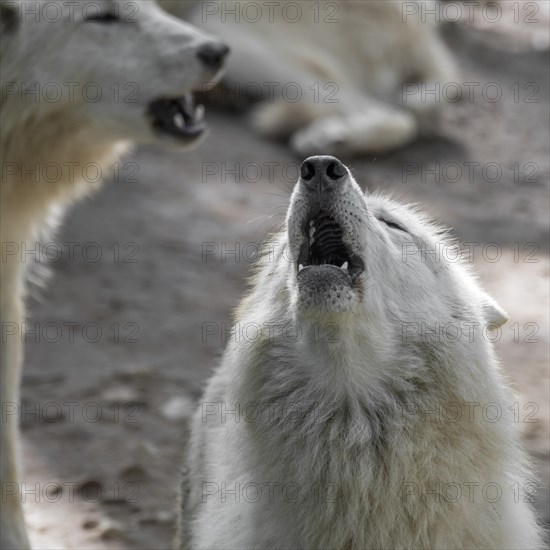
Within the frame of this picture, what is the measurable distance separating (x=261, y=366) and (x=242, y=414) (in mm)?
150

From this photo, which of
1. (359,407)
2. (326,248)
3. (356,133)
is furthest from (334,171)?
(356,133)

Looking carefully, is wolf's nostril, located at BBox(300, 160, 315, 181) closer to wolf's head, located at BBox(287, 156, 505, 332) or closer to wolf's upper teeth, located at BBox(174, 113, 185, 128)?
wolf's head, located at BBox(287, 156, 505, 332)

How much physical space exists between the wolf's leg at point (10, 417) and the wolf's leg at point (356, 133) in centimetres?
449

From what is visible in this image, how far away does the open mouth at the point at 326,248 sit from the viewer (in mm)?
2734

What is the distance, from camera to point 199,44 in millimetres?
4164

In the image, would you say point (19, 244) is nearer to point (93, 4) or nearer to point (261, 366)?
point (93, 4)

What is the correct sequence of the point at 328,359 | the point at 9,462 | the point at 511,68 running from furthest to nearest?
the point at 511,68
the point at 9,462
the point at 328,359

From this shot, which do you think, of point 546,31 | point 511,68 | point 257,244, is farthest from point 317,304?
point 546,31

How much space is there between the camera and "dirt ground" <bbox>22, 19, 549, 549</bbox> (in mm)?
4270

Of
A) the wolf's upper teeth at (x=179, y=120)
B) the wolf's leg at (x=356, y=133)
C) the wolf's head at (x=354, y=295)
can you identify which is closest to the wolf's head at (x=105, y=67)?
the wolf's upper teeth at (x=179, y=120)

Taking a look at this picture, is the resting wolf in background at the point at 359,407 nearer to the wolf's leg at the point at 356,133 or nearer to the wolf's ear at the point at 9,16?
the wolf's ear at the point at 9,16

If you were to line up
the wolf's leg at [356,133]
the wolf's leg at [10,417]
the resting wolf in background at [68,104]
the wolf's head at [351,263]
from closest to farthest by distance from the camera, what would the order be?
the wolf's head at [351,263]
the wolf's leg at [10,417]
the resting wolf in background at [68,104]
the wolf's leg at [356,133]

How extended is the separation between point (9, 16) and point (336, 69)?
5.48m

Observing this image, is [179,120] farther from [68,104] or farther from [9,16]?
[9,16]
